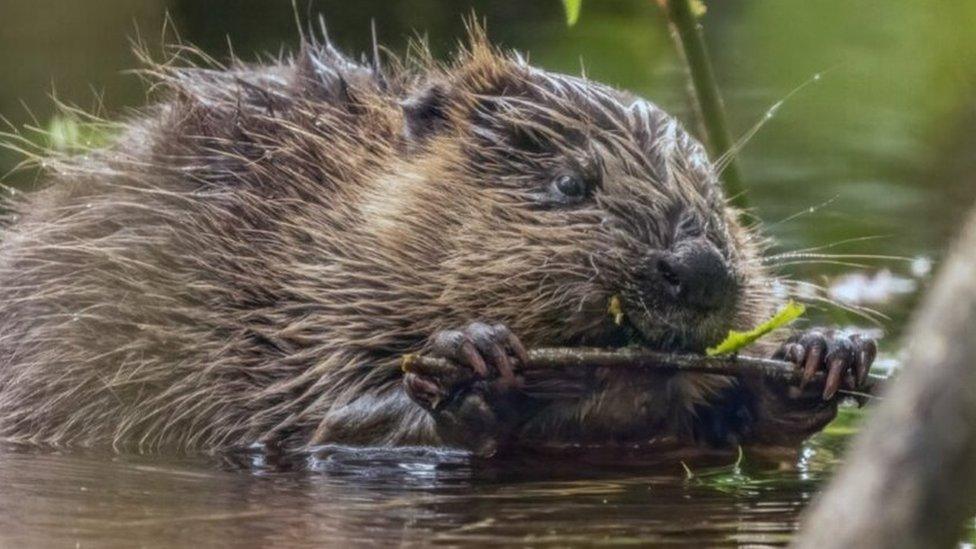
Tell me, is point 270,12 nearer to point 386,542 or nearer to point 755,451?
point 755,451

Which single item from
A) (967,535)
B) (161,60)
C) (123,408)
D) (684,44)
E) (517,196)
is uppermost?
(161,60)

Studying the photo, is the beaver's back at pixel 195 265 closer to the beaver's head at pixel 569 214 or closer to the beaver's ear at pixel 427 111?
the beaver's ear at pixel 427 111

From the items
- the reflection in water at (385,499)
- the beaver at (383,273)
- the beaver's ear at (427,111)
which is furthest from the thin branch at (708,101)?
the reflection in water at (385,499)

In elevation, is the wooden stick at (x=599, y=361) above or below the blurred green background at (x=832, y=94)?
below

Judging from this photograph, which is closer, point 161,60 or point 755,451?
point 755,451

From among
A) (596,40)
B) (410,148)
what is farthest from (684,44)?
(596,40)

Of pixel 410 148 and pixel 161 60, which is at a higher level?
pixel 161 60

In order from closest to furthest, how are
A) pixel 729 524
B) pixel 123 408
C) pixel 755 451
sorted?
pixel 729 524 → pixel 755 451 → pixel 123 408

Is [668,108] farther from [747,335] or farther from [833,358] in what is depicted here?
[747,335]

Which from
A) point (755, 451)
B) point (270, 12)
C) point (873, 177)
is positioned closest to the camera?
point (755, 451)
